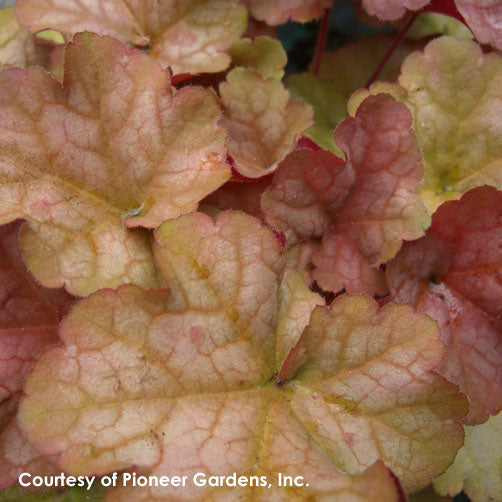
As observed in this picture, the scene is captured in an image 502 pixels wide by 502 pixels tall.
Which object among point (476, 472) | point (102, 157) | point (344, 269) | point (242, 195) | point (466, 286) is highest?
point (102, 157)

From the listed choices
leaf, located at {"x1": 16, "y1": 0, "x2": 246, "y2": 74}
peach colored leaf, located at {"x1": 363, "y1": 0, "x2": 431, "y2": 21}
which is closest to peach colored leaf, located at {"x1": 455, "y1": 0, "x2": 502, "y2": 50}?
peach colored leaf, located at {"x1": 363, "y1": 0, "x2": 431, "y2": 21}

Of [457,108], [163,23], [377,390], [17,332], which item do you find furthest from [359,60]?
[17,332]

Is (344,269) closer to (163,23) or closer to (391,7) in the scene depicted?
(391,7)

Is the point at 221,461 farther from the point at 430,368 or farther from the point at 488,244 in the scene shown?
the point at 488,244

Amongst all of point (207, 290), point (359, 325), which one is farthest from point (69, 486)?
point (359, 325)

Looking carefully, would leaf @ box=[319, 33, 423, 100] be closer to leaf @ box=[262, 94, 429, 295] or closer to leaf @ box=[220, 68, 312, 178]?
leaf @ box=[220, 68, 312, 178]

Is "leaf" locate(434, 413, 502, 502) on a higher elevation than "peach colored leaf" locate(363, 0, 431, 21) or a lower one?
lower

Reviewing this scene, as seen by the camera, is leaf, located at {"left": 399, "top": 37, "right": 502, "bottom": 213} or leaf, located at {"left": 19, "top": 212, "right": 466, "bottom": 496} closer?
leaf, located at {"left": 19, "top": 212, "right": 466, "bottom": 496}
